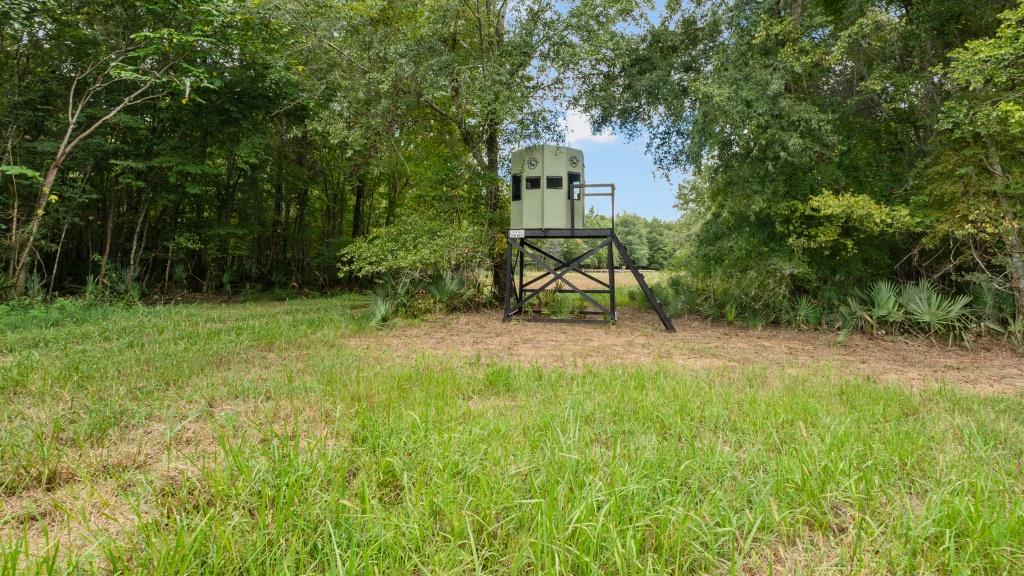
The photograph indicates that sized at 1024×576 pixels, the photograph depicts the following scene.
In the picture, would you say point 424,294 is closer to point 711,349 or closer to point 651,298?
point 651,298

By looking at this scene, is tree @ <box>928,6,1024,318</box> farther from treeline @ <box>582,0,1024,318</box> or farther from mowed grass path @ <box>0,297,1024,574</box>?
mowed grass path @ <box>0,297,1024,574</box>

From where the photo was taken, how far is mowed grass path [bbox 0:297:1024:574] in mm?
1649

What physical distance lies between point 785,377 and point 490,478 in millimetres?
4122

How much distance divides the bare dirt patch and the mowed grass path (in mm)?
1480

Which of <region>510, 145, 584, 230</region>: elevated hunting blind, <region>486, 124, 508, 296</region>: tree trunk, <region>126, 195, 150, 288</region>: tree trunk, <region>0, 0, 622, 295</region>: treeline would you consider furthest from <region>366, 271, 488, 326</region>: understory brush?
<region>126, 195, 150, 288</region>: tree trunk

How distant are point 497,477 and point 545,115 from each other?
9339mm

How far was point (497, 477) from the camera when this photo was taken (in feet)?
6.98

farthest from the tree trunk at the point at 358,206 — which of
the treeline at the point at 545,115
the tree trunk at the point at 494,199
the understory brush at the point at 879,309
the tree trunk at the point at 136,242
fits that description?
the understory brush at the point at 879,309

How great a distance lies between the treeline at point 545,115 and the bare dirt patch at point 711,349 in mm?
1726

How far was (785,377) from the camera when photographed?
15.6 ft

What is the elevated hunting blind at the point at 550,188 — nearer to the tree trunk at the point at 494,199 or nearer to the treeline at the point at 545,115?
the treeline at the point at 545,115

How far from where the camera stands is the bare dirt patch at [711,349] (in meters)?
5.55

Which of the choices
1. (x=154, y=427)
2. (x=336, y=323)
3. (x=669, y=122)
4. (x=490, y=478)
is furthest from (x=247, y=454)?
(x=669, y=122)

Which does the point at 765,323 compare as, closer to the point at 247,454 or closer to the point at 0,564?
the point at 247,454
